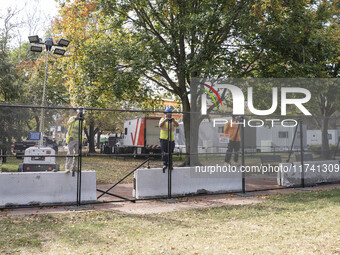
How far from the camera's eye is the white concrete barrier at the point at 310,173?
1247cm

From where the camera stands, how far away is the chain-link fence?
893cm

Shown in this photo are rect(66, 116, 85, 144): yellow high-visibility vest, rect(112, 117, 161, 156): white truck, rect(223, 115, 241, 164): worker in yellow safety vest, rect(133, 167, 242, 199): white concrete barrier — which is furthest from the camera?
rect(112, 117, 161, 156): white truck

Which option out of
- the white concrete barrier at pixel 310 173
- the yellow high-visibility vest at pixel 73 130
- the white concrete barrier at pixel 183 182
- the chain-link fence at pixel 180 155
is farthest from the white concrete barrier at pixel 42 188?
the white concrete barrier at pixel 310 173

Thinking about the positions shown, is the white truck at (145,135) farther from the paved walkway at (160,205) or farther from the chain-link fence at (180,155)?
the paved walkway at (160,205)

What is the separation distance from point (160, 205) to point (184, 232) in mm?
2831

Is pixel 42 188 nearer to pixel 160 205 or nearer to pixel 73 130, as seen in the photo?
pixel 73 130

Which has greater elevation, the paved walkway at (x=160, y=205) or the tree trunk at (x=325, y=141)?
the tree trunk at (x=325, y=141)

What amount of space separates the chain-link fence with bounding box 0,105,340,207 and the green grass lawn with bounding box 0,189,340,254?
1356mm

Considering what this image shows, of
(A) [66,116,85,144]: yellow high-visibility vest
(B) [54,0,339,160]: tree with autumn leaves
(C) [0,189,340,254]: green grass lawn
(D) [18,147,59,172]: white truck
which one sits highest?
(B) [54,0,339,160]: tree with autumn leaves

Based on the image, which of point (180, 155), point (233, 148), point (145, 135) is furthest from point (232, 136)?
point (145, 135)

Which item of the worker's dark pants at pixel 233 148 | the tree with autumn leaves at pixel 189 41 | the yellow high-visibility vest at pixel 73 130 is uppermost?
the tree with autumn leaves at pixel 189 41

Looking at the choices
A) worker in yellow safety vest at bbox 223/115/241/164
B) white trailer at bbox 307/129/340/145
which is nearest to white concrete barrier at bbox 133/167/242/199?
worker in yellow safety vest at bbox 223/115/241/164

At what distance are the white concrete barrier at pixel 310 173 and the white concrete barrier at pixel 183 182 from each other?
6.62ft

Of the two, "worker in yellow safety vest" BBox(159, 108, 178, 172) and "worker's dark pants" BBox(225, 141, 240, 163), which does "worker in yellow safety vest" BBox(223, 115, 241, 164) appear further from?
"worker in yellow safety vest" BBox(159, 108, 178, 172)
